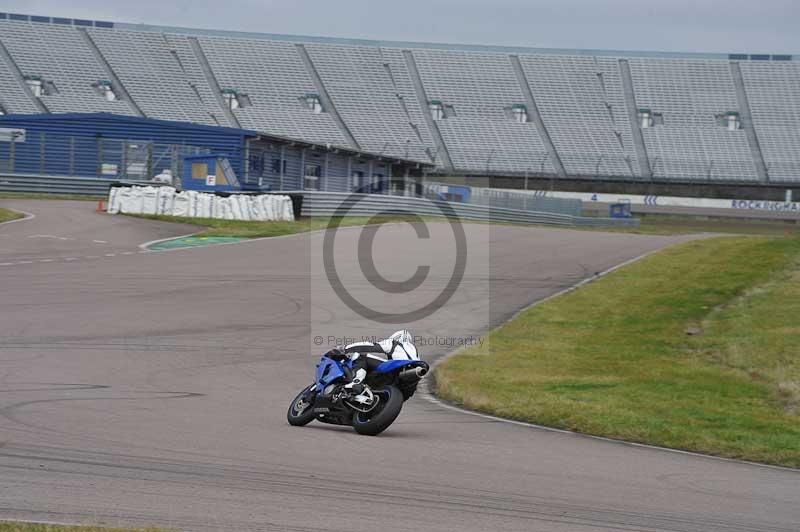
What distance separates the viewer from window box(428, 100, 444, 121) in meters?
68.6

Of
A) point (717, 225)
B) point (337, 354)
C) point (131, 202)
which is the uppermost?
point (717, 225)

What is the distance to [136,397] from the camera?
10.0 m

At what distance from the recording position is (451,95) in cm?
7000

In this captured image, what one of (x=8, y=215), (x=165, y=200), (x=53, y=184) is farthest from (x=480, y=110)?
(x=8, y=215)

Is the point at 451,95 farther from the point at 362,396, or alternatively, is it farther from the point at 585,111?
the point at 362,396

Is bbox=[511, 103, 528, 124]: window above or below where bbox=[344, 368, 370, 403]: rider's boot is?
above

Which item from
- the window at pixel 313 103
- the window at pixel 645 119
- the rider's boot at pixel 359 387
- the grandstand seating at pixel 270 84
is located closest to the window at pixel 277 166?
the grandstand seating at pixel 270 84

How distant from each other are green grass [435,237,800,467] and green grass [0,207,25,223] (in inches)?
738

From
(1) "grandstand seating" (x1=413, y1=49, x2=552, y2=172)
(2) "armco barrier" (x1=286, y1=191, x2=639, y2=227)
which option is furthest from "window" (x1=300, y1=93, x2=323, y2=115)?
(2) "armco barrier" (x1=286, y1=191, x2=639, y2=227)

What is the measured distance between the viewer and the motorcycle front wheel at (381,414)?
851 centimetres

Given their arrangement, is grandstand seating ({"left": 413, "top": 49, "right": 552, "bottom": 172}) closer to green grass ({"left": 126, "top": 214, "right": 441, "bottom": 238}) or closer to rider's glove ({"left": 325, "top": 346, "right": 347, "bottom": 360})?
green grass ({"left": 126, "top": 214, "right": 441, "bottom": 238})

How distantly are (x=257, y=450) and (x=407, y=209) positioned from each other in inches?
1425

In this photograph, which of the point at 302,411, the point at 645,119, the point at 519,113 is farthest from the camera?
the point at 519,113

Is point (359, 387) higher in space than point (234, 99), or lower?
lower
